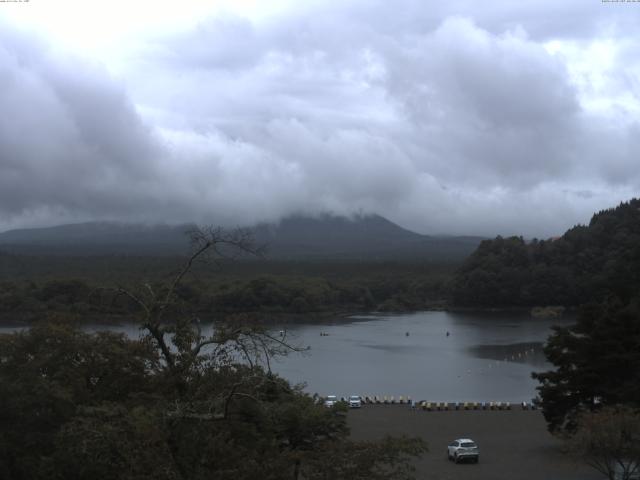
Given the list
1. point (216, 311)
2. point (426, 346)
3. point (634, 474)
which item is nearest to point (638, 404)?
point (634, 474)

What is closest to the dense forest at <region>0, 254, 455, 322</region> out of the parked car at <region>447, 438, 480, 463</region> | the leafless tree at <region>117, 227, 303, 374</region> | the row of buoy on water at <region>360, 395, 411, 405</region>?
the row of buoy on water at <region>360, 395, 411, 405</region>

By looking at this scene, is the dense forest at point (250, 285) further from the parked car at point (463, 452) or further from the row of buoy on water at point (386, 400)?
the parked car at point (463, 452)

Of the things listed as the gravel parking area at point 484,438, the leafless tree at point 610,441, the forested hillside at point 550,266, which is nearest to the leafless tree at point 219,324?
the leafless tree at point 610,441

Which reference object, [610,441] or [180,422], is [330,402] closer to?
[610,441]

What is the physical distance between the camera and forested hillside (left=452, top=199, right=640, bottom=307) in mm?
50531

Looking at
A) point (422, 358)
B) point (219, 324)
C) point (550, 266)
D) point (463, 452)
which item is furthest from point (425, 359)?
point (219, 324)

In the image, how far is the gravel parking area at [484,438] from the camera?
37.6 ft

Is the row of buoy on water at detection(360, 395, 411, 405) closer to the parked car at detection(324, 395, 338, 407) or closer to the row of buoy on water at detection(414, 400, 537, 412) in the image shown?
the row of buoy on water at detection(414, 400, 537, 412)

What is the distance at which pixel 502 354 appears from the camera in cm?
3112

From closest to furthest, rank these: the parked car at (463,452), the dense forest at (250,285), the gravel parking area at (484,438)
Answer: the gravel parking area at (484,438) < the parked car at (463,452) < the dense forest at (250,285)

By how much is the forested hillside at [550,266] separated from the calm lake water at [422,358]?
540cm

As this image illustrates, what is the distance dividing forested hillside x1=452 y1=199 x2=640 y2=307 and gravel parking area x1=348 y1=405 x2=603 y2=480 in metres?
33.1

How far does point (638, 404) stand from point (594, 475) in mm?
1318

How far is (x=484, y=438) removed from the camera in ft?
48.1
